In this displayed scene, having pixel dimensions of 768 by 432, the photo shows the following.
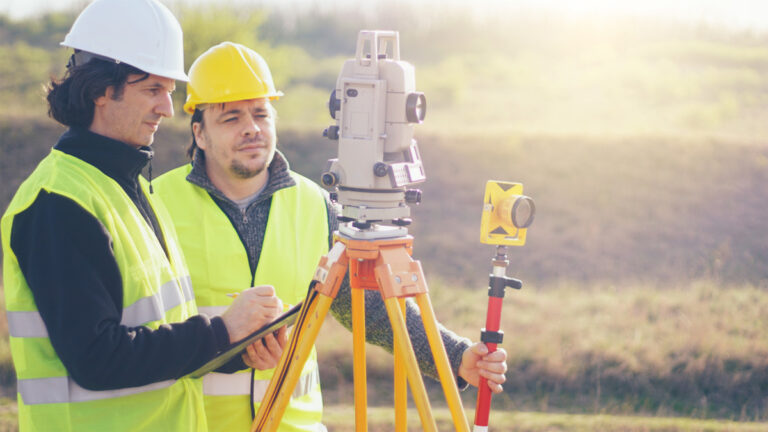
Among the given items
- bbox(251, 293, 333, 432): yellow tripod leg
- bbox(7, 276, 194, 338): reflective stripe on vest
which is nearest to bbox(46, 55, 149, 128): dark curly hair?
bbox(7, 276, 194, 338): reflective stripe on vest

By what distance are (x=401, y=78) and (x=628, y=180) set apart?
1084 cm

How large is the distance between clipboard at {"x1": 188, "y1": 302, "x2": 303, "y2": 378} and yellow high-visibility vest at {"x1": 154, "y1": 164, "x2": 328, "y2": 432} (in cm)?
36

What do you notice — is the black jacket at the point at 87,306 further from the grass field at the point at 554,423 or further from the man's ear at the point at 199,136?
the grass field at the point at 554,423

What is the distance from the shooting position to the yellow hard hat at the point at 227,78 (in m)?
2.84

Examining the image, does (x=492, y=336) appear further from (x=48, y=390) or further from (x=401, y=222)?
(x=48, y=390)

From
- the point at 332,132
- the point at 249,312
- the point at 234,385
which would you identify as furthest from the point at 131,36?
the point at 234,385

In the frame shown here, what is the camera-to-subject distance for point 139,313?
2139 millimetres

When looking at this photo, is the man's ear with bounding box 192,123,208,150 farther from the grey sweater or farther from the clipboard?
the clipboard

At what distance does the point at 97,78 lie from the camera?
2150 millimetres

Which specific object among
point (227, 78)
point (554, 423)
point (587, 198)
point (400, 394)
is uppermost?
point (227, 78)

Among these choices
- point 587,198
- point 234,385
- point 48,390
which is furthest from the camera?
point 587,198

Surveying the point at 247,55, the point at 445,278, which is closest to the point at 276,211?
the point at 247,55

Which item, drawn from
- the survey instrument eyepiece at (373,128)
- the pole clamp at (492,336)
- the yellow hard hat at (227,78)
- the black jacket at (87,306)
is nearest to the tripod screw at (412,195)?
the survey instrument eyepiece at (373,128)

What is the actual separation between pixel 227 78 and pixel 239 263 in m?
0.68
